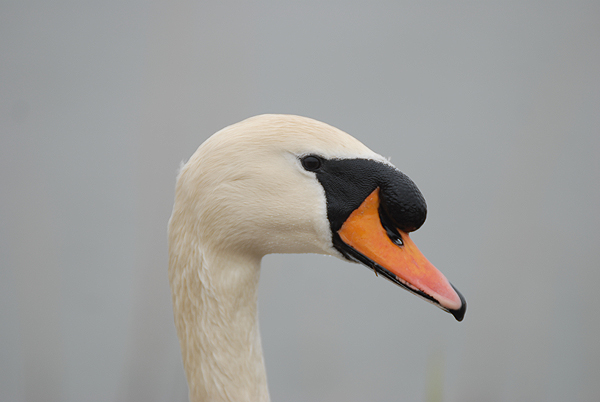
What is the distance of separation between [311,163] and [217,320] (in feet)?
1.02

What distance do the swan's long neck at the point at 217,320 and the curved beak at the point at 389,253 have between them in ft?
0.62

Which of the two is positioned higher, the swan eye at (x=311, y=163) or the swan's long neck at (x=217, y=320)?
the swan eye at (x=311, y=163)

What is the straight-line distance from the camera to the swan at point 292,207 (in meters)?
0.75

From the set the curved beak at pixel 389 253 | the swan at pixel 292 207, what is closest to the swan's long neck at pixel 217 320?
the swan at pixel 292 207

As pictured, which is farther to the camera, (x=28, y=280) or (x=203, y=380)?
(x=28, y=280)

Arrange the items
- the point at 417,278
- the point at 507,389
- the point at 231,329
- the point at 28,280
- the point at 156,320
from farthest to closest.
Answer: the point at 507,389, the point at 28,280, the point at 156,320, the point at 231,329, the point at 417,278

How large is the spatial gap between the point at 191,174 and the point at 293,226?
0.18 meters

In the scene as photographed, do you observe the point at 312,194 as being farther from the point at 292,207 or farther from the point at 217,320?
the point at 217,320

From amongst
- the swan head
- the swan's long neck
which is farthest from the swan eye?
the swan's long neck

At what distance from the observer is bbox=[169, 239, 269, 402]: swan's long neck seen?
2.71ft

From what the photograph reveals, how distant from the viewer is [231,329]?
85 cm

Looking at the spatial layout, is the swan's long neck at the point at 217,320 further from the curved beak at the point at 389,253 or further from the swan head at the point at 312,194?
the curved beak at the point at 389,253

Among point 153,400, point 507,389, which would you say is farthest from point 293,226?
point 507,389

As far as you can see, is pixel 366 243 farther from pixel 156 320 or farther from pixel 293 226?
pixel 156 320
